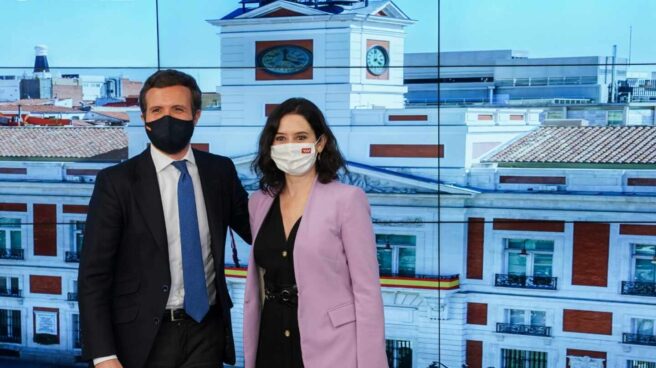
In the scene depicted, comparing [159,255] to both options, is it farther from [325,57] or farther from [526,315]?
[526,315]

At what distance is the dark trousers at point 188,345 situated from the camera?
170cm

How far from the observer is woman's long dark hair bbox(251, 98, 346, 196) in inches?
68.3

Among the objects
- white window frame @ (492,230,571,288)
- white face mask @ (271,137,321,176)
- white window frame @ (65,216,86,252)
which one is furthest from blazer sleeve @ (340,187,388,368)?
white window frame @ (65,216,86,252)

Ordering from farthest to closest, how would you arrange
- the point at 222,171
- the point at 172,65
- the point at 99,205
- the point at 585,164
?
the point at 172,65
the point at 585,164
the point at 222,171
the point at 99,205

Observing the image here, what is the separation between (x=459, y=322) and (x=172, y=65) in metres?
1.39

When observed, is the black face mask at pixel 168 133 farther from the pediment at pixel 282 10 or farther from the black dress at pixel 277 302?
the pediment at pixel 282 10

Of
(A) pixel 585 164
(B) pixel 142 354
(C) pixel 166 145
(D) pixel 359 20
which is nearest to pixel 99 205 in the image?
(C) pixel 166 145

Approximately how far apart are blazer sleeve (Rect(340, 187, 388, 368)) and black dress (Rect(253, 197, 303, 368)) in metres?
0.11

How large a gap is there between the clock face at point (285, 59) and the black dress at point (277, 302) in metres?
1.46

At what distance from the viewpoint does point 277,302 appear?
1728 millimetres

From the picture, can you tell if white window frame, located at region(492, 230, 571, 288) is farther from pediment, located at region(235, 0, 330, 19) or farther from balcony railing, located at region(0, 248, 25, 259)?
balcony railing, located at region(0, 248, 25, 259)

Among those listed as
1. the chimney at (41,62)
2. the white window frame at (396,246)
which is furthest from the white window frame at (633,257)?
the chimney at (41,62)

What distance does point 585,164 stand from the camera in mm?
3000

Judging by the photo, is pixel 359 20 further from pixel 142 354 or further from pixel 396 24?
pixel 142 354
